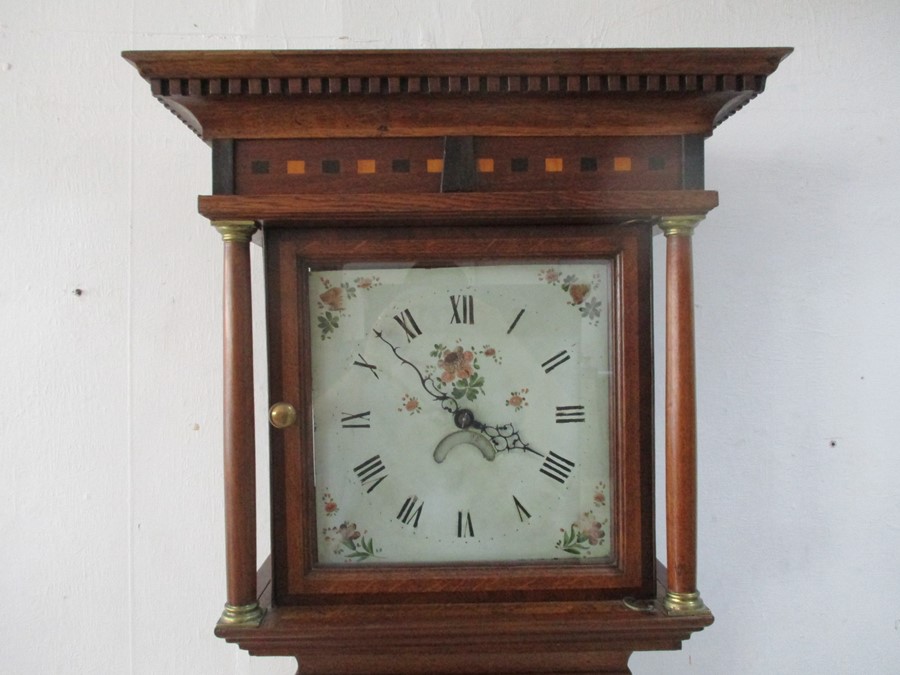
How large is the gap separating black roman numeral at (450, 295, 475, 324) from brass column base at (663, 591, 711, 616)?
0.35 meters

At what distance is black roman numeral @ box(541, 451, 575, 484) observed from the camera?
714 mm

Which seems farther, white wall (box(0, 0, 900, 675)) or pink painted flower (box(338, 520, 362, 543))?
white wall (box(0, 0, 900, 675))

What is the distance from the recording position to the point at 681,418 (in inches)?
26.4

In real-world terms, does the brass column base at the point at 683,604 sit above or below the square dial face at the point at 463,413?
below

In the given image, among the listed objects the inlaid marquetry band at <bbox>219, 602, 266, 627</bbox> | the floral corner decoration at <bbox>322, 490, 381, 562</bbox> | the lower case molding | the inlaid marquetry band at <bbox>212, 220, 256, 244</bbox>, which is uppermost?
the inlaid marquetry band at <bbox>212, 220, 256, 244</bbox>

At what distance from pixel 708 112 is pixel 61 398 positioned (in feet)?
2.87

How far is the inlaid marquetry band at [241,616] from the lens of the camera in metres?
0.66

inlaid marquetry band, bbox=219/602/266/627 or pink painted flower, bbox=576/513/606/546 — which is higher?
pink painted flower, bbox=576/513/606/546

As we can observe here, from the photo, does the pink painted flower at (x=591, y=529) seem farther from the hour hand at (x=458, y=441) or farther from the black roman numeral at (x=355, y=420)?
the black roman numeral at (x=355, y=420)

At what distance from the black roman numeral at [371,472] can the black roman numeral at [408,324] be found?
0.44 feet

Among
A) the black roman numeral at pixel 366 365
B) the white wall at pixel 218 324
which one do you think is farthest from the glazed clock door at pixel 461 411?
the white wall at pixel 218 324

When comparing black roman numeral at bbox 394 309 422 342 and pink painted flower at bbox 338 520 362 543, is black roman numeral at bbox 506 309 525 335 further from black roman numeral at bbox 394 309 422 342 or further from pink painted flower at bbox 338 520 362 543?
pink painted flower at bbox 338 520 362 543

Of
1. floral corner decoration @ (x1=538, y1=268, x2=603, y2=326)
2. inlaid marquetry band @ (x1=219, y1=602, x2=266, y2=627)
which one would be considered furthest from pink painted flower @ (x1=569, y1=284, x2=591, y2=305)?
inlaid marquetry band @ (x1=219, y1=602, x2=266, y2=627)

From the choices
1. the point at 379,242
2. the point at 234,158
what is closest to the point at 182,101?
the point at 234,158
